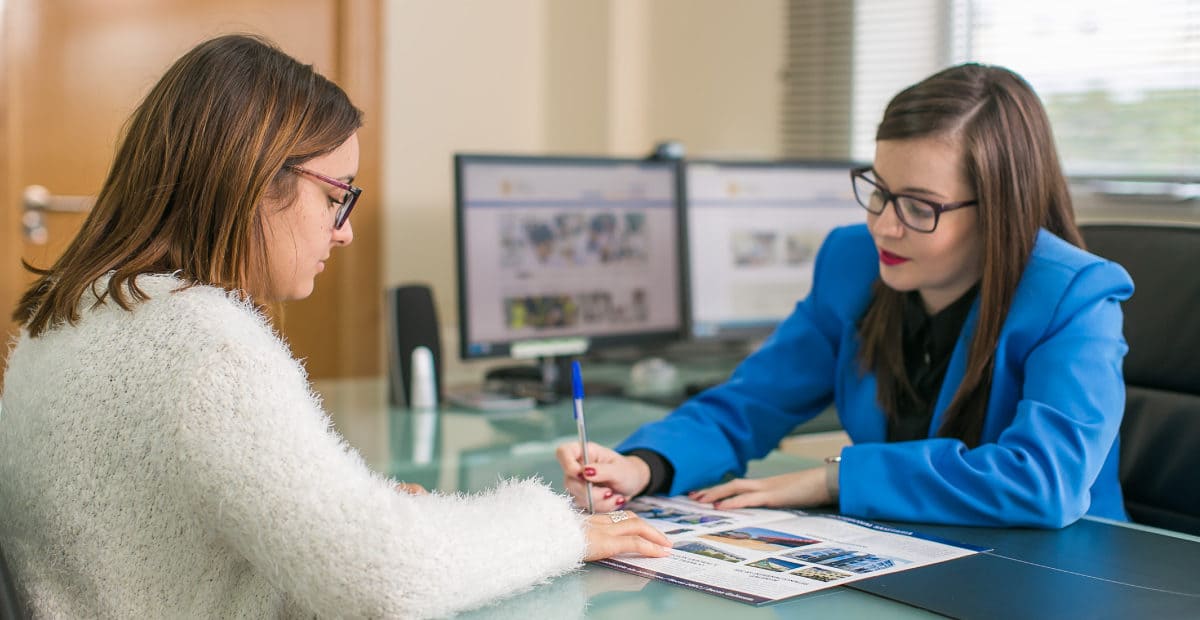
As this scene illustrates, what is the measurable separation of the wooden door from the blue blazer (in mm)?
1405

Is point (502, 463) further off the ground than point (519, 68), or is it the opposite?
point (519, 68)

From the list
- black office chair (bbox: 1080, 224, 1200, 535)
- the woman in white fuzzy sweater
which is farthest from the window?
the woman in white fuzzy sweater

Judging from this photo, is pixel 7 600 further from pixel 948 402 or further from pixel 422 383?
pixel 422 383

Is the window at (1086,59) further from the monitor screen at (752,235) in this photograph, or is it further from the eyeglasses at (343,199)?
the eyeglasses at (343,199)

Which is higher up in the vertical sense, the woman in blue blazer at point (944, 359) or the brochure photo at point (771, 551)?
the woman in blue blazer at point (944, 359)

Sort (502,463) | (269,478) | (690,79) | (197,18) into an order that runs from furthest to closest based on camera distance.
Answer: (690,79) < (197,18) < (502,463) < (269,478)

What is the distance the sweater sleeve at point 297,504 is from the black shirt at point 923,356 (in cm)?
77

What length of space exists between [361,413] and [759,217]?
109cm

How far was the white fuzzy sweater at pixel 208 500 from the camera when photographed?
0.90m

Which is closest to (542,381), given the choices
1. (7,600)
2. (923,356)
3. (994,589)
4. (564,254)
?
(564,254)

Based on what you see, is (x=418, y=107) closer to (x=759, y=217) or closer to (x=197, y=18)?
(x=197, y=18)

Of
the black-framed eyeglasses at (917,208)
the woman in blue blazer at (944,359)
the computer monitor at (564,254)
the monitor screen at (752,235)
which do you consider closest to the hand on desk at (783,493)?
the woman in blue blazer at (944,359)

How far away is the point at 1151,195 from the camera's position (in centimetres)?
253

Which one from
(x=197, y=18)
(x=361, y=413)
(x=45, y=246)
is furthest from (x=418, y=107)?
(x=361, y=413)
